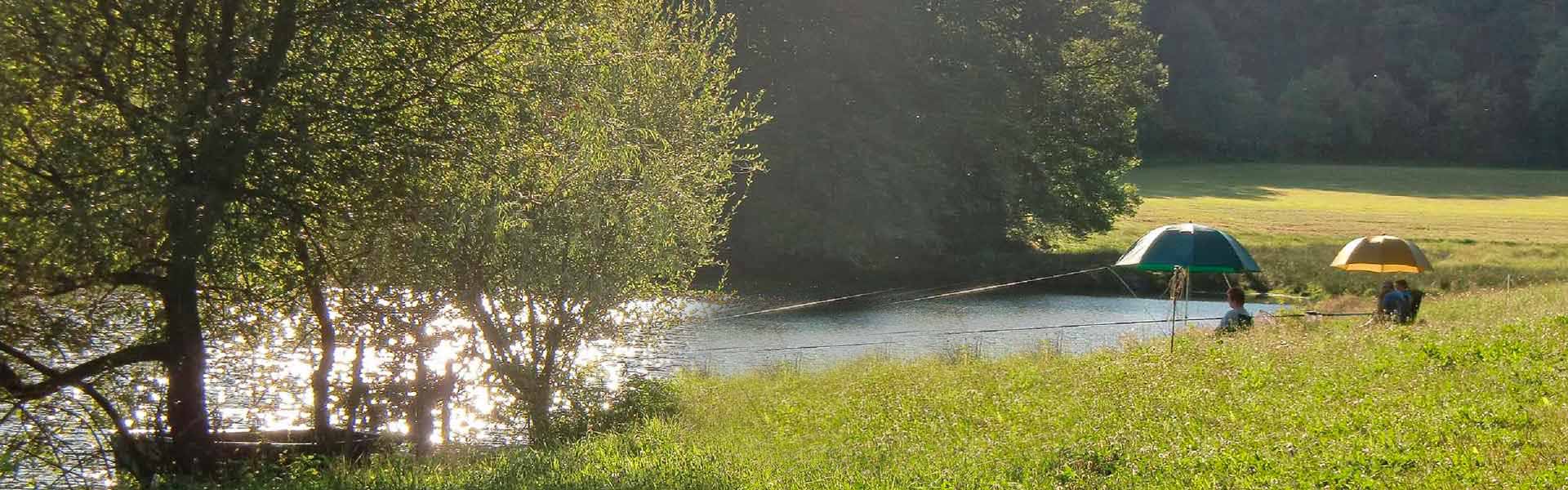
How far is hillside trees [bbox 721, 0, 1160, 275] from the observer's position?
40750mm

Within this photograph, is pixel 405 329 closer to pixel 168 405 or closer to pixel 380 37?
pixel 168 405

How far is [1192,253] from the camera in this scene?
19375mm

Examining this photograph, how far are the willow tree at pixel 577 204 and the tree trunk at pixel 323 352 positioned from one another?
122cm

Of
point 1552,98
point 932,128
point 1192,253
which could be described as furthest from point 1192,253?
point 1552,98

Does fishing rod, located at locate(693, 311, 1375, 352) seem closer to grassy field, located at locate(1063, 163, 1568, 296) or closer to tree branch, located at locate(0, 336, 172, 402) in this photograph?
grassy field, located at locate(1063, 163, 1568, 296)

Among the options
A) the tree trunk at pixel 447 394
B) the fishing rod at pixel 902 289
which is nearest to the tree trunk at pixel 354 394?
the tree trunk at pixel 447 394

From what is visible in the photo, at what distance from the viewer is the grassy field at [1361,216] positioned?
39688mm

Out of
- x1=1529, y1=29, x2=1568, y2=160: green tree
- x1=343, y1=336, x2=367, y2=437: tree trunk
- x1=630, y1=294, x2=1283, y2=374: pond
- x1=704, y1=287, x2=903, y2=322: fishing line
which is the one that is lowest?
x1=630, y1=294, x2=1283, y2=374: pond

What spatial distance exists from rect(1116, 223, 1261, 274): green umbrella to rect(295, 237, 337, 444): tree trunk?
11267 millimetres

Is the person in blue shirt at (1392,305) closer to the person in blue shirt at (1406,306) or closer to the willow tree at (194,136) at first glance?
the person in blue shirt at (1406,306)

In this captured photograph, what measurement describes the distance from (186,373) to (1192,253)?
43.3 feet

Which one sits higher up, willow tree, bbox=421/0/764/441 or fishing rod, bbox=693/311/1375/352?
willow tree, bbox=421/0/764/441

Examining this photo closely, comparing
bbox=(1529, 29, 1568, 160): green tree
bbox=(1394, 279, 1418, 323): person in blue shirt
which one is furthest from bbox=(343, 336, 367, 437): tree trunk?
bbox=(1529, 29, 1568, 160): green tree

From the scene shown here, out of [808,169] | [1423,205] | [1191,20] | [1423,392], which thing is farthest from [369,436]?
[1191,20]
